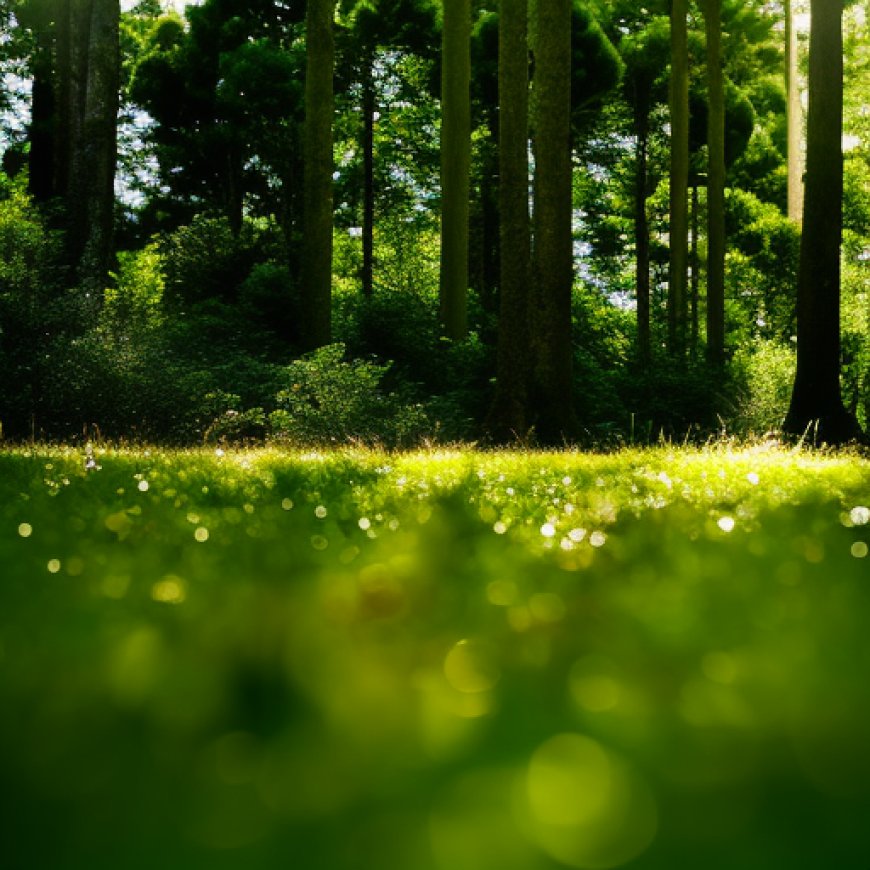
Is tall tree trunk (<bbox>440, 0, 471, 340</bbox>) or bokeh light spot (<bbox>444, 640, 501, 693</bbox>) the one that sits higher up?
tall tree trunk (<bbox>440, 0, 471, 340</bbox>)

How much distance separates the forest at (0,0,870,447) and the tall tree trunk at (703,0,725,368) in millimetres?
86

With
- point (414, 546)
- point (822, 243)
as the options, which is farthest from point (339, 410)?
point (414, 546)

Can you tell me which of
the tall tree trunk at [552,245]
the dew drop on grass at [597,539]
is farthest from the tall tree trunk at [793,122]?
the dew drop on grass at [597,539]

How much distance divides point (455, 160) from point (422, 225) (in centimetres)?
1470

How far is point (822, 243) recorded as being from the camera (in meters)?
13.7

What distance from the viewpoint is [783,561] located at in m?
3.64

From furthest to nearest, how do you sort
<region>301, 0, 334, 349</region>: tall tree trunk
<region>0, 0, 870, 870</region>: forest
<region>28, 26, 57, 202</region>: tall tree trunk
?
<region>28, 26, 57, 202</region>: tall tree trunk
<region>301, 0, 334, 349</region>: tall tree trunk
<region>0, 0, 870, 870</region>: forest

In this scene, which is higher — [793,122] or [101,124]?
[793,122]

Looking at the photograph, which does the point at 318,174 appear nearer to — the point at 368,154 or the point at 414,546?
the point at 368,154

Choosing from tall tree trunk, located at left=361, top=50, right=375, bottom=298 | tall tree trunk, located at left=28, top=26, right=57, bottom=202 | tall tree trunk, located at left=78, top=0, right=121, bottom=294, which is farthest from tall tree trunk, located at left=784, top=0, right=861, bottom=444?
tall tree trunk, located at left=361, top=50, right=375, bottom=298

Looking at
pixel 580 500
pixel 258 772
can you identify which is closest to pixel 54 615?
pixel 258 772

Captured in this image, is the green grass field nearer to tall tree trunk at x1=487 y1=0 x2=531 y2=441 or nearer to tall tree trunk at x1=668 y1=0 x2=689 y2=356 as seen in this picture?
tall tree trunk at x1=487 y1=0 x2=531 y2=441

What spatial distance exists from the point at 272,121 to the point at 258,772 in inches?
1169

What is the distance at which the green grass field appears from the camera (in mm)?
1356
